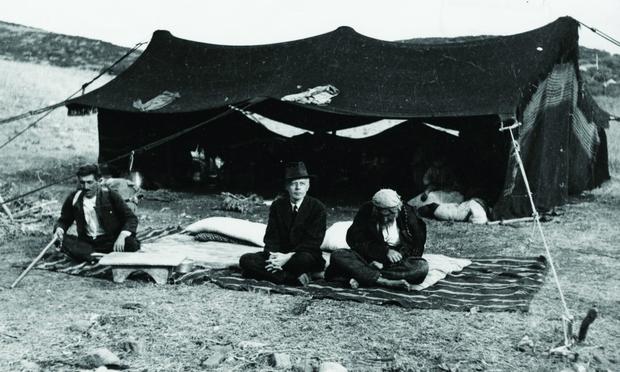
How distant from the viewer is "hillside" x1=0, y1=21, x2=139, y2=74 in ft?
100

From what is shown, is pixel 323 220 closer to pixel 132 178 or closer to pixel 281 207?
pixel 281 207

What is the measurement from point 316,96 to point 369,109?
792 millimetres

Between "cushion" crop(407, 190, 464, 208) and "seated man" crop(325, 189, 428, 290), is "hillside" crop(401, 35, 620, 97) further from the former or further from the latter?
"seated man" crop(325, 189, 428, 290)

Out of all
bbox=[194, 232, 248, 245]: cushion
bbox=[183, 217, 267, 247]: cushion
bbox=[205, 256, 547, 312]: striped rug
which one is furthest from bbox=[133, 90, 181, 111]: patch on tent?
bbox=[205, 256, 547, 312]: striped rug

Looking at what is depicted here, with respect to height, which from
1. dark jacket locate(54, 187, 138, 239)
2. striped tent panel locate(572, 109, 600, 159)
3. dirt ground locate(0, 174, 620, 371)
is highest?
striped tent panel locate(572, 109, 600, 159)

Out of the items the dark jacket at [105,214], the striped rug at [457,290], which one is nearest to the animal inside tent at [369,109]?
the striped rug at [457,290]

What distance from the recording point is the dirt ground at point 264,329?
366 centimetres

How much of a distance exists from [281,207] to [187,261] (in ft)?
3.08

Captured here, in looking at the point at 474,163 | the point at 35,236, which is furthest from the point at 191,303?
the point at 474,163

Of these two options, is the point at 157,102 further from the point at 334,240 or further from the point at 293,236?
the point at 293,236

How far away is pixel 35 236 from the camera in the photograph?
7.27 metres

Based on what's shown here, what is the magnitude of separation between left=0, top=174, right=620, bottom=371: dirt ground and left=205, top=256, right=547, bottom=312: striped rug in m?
Answer: 0.09

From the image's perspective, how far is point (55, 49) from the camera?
32.5m

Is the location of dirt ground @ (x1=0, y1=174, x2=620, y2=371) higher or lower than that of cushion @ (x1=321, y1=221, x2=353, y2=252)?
lower
